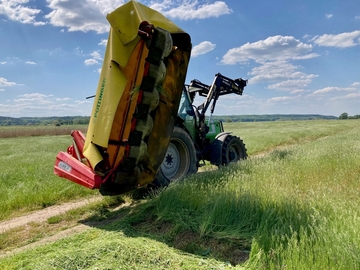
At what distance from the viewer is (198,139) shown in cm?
776

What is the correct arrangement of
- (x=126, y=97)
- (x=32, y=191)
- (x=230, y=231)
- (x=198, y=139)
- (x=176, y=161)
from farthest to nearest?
1. (x=198, y=139)
2. (x=32, y=191)
3. (x=176, y=161)
4. (x=126, y=97)
5. (x=230, y=231)

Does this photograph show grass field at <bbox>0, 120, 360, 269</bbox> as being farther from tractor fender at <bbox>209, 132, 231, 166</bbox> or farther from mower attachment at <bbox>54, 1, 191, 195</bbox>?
tractor fender at <bbox>209, 132, 231, 166</bbox>

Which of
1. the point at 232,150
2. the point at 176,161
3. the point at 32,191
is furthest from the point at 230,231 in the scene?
the point at 232,150

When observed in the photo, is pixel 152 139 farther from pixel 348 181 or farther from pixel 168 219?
pixel 348 181

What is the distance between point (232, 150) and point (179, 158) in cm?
271

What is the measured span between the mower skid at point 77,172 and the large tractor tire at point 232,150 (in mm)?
4311

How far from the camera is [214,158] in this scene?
786 centimetres

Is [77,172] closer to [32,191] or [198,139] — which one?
[32,191]

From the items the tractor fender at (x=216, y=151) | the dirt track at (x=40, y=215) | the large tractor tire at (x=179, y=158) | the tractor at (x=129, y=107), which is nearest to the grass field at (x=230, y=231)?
the dirt track at (x=40, y=215)

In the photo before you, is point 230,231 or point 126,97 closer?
point 230,231

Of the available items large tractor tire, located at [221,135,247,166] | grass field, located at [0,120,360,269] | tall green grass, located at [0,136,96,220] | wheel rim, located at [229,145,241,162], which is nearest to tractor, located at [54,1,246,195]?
grass field, located at [0,120,360,269]

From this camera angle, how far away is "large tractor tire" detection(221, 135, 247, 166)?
802 centimetres

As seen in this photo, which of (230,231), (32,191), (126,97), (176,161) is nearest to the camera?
(230,231)

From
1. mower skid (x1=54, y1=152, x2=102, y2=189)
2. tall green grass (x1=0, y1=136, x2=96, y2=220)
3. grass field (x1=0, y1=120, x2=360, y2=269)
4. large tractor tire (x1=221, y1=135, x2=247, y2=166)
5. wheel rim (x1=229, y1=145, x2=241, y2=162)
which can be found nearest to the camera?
grass field (x1=0, y1=120, x2=360, y2=269)
